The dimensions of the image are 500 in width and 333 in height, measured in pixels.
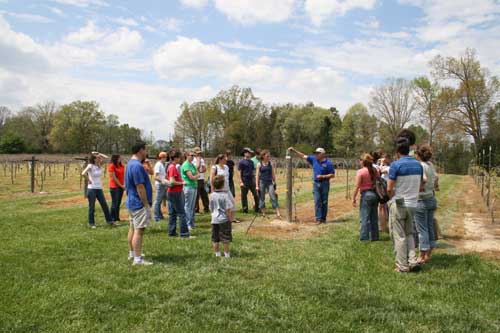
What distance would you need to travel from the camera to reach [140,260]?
622cm

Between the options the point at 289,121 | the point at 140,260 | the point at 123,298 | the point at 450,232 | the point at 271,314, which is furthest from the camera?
the point at 289,121

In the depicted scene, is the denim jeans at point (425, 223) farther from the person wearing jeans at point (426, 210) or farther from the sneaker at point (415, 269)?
the sneaker at point (415, 269)

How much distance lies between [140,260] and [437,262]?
4748 mm

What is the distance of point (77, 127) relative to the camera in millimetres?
72062

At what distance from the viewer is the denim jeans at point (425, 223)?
629 cm

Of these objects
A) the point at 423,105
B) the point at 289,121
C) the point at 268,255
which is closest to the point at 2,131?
the point at 289,121

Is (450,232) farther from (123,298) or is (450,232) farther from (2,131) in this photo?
(2,131)

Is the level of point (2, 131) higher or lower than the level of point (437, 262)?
higher

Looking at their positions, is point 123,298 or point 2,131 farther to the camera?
point 2,131

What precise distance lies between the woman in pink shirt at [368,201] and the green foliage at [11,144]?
73176mm

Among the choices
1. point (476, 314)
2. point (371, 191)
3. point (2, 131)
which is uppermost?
point (2, 131)

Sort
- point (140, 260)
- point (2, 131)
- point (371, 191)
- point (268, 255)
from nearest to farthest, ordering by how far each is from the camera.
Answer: point (140, 260), point (268, 255), point (371, 191), point (2, 131)

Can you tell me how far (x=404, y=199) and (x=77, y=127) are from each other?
7464cm

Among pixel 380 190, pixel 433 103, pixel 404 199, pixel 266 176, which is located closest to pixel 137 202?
pixel 404 199
